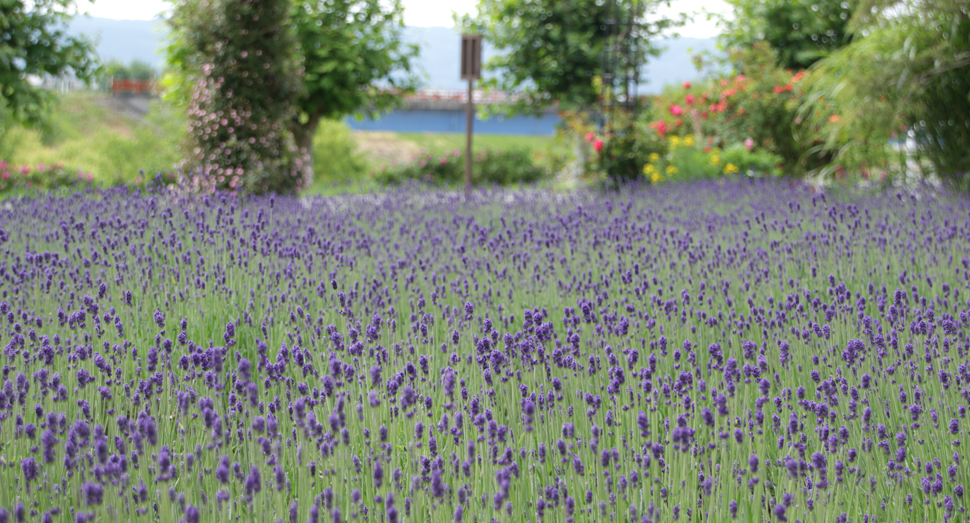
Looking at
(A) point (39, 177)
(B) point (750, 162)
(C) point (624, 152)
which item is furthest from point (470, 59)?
(A) point (39, 177)

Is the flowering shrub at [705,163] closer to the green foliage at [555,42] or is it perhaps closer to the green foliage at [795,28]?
the green foliage at [555,42]

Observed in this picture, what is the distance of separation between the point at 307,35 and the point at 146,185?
833cm

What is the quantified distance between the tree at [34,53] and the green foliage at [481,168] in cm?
826

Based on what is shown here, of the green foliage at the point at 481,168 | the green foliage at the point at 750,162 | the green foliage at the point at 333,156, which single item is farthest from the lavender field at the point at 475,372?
the green foliage at the point at 333,156

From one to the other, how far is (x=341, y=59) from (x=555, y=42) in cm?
470

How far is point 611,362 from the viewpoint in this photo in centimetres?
251

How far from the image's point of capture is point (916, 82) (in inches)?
311

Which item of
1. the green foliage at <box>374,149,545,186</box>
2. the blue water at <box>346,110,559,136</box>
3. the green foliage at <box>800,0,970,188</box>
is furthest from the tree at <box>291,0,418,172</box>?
the blue water at <box>346,110,559,136</box>

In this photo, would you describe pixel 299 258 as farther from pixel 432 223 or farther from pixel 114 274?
pixel 432 223

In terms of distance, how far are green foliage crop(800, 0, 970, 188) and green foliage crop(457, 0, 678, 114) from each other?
266 inches

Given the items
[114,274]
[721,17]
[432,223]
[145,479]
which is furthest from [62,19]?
[721,17]

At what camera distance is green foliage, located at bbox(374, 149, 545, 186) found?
1730 cm

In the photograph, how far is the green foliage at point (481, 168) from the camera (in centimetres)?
1730

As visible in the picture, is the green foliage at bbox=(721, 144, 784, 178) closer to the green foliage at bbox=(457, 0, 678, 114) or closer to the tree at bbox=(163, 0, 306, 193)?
the green foliage at bbox=(457, 0, 678, 114)
